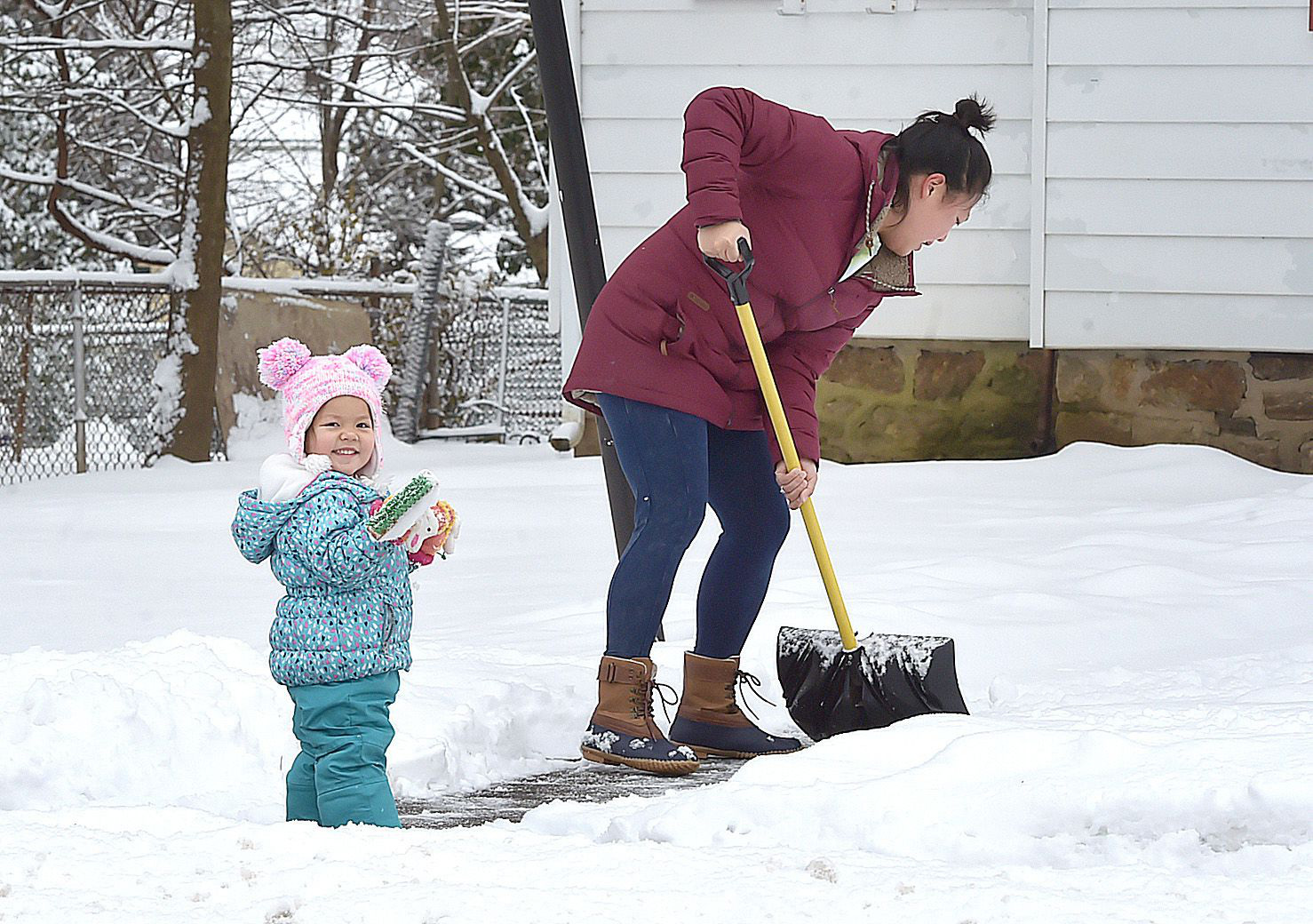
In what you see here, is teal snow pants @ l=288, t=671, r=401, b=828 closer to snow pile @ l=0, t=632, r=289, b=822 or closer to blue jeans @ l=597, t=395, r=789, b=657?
snow pile @ l=0, t=632, r=289, b=822

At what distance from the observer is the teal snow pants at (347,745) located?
2.42 meters

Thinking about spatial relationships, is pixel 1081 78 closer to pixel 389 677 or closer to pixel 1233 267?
pixel 1233 267

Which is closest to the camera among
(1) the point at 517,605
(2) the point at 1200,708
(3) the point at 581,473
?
(2) the point at 1200,708

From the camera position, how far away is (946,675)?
10.3 ft

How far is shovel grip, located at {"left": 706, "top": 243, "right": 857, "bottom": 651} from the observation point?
9.82 feet

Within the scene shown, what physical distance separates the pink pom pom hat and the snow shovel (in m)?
0.76

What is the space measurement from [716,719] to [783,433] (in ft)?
2.18

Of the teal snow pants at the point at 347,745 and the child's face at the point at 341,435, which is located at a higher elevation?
the child's face at the point at 341,435

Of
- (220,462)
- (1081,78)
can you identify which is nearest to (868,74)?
(1081,78)

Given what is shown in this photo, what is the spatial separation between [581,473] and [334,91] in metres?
10.6

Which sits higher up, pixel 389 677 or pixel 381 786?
pixel 389 677

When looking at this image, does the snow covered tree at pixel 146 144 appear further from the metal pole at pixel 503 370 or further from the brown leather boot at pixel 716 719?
the brown leather boot at pixel 716 719

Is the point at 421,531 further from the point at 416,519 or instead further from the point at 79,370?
the point at 79,370

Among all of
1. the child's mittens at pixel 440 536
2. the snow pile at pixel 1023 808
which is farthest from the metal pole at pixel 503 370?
the snow pile at pixel 1023 808
